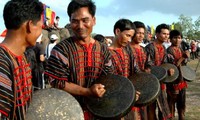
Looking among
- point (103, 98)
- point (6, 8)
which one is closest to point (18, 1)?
point (6, 8)

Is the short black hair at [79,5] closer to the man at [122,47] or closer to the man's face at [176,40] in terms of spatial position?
the man at [122,47]

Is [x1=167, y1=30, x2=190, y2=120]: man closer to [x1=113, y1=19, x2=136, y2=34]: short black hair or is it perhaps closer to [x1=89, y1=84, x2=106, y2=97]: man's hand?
[x1=113, y1=19, x2=136, y2=34]: short black hair

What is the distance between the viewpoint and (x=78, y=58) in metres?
3.17

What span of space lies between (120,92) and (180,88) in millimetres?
4087

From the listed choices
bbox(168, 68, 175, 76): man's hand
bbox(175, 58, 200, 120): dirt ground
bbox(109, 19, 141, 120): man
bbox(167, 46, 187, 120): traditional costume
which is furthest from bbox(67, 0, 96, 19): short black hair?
bbox(175, 58, 200, 120): dirt ground

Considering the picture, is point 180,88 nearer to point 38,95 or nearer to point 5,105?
point 38,95

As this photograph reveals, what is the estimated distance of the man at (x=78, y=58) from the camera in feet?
10.1

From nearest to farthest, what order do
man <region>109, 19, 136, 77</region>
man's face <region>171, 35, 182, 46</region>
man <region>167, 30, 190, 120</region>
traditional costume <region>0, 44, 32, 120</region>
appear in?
traditional costume <region>0, 44, 32, 120</region>, man <region>109, 19, 136, 77</region>, man <region>167, 30, 190, 120</region>, man's face <region>171, 35, 182, 46</region>

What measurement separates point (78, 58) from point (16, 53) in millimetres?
946

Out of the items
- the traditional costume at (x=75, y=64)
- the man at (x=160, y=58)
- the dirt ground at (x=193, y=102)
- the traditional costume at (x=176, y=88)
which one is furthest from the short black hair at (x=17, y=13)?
the dirt ground at (x=193, y=102)

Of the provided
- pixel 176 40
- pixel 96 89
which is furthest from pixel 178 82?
pixel 96 89

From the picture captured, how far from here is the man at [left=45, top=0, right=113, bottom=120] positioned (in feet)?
10.1

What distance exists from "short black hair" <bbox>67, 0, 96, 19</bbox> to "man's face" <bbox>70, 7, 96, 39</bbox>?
35 mm

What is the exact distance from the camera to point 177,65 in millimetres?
7055
